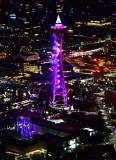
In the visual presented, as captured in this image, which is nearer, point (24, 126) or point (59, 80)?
point (24, 126)

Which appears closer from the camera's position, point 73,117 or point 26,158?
point 26,158

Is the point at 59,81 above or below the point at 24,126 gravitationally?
above

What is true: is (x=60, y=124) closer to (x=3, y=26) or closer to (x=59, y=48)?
(x=59, y=48)

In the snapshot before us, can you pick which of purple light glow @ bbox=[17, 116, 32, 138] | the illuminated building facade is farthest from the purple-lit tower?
purple light glow @ bbox=[17, 116, 32, 138]

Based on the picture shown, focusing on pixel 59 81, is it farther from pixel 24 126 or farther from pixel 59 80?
pixel 24 126

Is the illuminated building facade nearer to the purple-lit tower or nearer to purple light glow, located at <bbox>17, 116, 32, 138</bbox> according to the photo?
the purple-lit tower

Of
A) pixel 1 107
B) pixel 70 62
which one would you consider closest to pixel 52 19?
pixel 70 62

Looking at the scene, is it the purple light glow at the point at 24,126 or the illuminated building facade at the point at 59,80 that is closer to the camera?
the purple light glow at the point at 24,126

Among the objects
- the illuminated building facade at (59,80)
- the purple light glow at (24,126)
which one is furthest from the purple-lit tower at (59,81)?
the purple light glow at (24,126)

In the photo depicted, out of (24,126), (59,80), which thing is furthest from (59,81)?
(24,126)

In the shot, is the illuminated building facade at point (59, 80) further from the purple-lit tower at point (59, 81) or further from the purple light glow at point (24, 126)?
the purple light glow at point (24, 126)

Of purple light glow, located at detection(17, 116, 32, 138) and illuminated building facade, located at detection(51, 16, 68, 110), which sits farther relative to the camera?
illuminated building facade, located at detection(51, 16, 68, 110)
